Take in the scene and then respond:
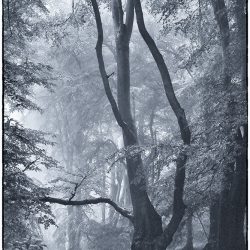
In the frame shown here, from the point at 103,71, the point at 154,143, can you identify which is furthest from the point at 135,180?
the point at 103,71

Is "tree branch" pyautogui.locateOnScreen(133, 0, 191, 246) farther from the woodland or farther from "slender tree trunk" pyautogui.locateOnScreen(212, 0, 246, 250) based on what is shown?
"slender tree trunk" pyautogui.locateOnScreen(212, 0, 246, 250)

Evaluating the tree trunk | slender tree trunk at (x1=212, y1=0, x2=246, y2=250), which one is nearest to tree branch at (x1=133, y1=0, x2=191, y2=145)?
slender tree trunk at (x1=212, y1=0, x2=246, y2=250)

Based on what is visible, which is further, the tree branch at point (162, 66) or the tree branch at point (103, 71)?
the tree branch at point (103, 71)

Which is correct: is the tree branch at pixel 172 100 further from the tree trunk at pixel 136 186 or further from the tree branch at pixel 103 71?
the tree branch at pixel 103 71

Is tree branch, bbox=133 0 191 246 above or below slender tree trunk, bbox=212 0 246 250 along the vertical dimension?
above

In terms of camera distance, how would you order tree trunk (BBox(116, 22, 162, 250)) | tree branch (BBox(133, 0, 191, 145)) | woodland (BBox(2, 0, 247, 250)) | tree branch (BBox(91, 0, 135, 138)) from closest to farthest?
1. woodland (BBox(2, 0, 247, 250))
2. tree branch (BBox(133, 0, 191, 145))
3. tree branch (BBox(91, 0, 135, 138))
4. tree trunk (BBox(116, 22, 162, 250))

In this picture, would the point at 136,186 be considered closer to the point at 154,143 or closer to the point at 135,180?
the point at 135,180

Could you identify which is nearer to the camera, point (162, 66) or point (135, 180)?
point (162, 66)

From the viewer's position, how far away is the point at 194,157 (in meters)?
5.71

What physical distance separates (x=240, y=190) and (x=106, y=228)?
6972 mm

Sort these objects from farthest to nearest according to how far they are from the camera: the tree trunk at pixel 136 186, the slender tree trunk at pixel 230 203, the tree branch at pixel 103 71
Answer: the tree trunk at pixel 136 186 → the tree branch at pixel 103 71 → the slender tree trunk at pixel 230 203

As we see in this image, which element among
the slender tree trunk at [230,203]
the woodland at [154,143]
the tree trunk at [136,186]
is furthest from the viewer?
the tree trunk at [136,186]

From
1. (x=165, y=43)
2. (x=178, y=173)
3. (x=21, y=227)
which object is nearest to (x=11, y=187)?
(x=21, y=227)

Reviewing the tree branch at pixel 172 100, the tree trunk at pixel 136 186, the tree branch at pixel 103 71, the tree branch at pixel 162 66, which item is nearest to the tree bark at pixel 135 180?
the tree trunk at pixel 136 186
